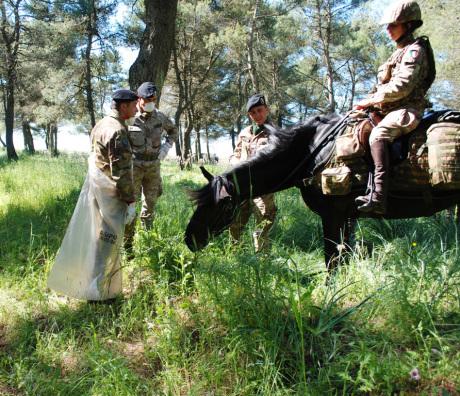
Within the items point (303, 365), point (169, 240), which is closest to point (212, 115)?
point (169, 240)

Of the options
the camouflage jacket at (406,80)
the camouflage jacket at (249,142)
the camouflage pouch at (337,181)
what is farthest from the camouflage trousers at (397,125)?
the camouflage jacket at (249,142)

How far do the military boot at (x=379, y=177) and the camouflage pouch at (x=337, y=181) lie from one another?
22cm

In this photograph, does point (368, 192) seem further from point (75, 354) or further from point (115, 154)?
point (75, 354)

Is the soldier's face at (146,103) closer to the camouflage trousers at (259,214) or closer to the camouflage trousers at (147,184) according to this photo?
the camouflage trousers at (147,184)

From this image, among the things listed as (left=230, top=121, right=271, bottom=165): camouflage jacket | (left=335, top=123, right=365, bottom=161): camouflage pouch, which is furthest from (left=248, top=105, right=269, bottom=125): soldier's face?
(left=335, top=123, right=365, bottom=161): camouflage pouch

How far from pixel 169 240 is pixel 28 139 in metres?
29.5

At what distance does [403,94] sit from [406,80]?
4.4 inches

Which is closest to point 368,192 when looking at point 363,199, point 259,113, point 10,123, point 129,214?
point 363,199

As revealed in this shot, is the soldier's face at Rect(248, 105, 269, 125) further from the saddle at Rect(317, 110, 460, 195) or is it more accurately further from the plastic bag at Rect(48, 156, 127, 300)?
the plastic bag at Rect(48, 156, 127, 300)

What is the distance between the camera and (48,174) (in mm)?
9305

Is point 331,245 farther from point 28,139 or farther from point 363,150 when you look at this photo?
point 28,139

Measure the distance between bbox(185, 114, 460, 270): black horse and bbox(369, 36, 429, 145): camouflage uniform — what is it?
191mm

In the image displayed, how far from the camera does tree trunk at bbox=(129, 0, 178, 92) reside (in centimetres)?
609

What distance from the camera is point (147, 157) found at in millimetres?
5016
